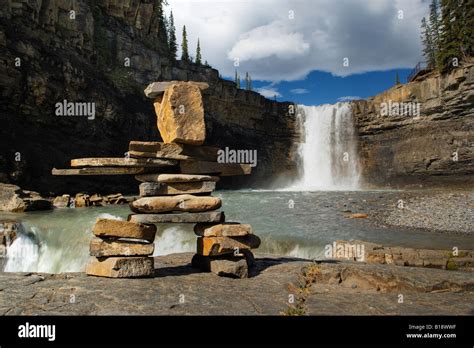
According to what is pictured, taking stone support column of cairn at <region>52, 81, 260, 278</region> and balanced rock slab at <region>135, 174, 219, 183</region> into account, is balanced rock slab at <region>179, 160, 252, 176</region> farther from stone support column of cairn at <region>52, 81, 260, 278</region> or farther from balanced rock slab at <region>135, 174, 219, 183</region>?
balanced rock slab at <region>135, 174, 219, 183</region>

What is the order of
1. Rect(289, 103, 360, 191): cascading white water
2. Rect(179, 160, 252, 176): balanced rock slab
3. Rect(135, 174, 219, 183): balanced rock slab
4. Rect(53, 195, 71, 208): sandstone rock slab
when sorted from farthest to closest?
Rect(289, 103, 360, 191): cascading white water
Rect(53, 195, 71, 208): sandstone rock slab
Rect(179, 160, 252, 176): balanced rock slab
Rect(135, 174, 219, 183): balanced rock slab

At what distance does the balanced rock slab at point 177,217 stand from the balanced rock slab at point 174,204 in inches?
4.9

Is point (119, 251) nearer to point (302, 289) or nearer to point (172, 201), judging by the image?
point (172, 201)

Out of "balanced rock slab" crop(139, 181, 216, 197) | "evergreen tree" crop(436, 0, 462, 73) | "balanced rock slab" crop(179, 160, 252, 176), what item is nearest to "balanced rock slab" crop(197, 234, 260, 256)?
"balanced rock slab" crop(139, 181, 216, 197)

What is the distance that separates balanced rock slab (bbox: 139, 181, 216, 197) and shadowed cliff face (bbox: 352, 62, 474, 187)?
46.8 metres

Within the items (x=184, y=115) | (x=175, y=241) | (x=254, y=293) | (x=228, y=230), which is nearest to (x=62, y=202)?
(x=175, y=241)

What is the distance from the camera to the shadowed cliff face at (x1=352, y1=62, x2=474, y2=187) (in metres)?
45.4

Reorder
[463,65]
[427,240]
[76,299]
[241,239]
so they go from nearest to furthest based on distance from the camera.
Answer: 1. [76,299]
2. [241,239]
3. [427,240]
4. [463,65]

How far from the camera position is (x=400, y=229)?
2016 centimetres

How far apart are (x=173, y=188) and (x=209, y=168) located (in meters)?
1.13

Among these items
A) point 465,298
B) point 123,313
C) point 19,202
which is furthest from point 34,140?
point 465,298

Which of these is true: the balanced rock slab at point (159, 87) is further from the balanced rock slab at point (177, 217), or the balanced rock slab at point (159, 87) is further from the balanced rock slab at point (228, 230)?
the balanced rock slab at point (228, 230)

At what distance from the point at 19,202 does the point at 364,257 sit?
2501 cm

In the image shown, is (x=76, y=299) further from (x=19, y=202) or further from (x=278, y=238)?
(x=19, y=202)
